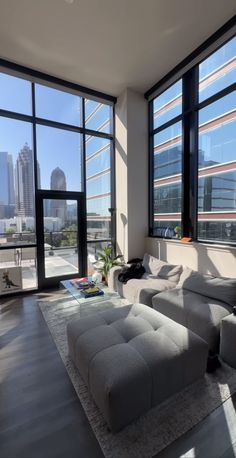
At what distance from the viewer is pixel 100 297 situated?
2.91m

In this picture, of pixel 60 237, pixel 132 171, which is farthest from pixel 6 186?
pixel 132 171

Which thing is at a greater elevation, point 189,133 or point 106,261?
point 189,133

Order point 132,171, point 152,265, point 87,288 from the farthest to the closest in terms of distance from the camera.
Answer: point 132,171 < point 152,265 < point 87,288

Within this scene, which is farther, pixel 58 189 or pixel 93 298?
pixel 58 189

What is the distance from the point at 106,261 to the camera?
14.8ft

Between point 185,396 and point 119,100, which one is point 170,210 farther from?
point 185,396

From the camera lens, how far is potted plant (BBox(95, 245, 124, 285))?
4398 mm

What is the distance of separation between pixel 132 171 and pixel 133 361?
3.69 m

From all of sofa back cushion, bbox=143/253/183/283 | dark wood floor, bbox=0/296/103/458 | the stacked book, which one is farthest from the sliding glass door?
dark wood floor, bbox=0/296/103/458

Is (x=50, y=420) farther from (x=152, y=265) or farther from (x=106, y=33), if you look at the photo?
(x=106, y=33)

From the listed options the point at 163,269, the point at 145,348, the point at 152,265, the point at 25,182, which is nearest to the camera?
the point at 145,348

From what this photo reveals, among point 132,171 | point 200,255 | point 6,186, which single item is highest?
point 132,171

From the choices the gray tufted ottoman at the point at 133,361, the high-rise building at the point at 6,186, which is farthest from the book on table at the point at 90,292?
the high-rise building at the point at 6,186

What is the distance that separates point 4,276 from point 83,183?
239cm
